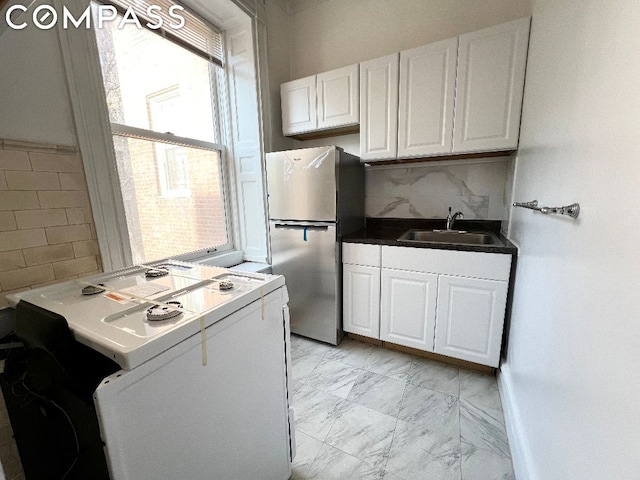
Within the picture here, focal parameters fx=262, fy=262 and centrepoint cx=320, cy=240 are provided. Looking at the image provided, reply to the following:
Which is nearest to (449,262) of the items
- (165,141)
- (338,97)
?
(338,97)

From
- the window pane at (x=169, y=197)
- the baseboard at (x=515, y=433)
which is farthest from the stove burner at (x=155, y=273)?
the baseboard at (x=515, y=433)

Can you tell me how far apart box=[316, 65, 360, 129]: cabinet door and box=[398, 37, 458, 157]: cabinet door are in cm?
36

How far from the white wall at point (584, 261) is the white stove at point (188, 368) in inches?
35.2

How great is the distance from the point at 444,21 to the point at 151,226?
2.62m

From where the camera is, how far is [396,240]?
1918mm

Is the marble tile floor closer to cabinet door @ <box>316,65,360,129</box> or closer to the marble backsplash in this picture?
the marble backsplash

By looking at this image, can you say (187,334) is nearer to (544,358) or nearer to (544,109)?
(544,358)

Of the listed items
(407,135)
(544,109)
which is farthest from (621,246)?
(407,135)

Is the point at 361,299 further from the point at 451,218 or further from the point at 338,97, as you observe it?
the point at 338,97

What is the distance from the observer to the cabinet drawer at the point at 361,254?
77.5 inches

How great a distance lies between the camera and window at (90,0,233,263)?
1610 millimetres

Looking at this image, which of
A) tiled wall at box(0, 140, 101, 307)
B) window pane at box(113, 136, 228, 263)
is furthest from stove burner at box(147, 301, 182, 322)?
window pane at box(113, 136, 228, 263)

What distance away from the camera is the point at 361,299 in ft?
6.84

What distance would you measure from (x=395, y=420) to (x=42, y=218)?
199 cm
